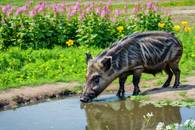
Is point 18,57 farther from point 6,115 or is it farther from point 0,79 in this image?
point 6,115

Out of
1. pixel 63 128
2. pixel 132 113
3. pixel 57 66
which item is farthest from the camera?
pixel 57 66

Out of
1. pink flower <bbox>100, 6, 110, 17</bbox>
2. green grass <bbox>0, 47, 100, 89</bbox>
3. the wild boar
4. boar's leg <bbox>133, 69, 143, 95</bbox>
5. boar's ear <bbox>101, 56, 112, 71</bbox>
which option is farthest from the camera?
pink flower <bbox>100, 6, 110, 17</bbox>

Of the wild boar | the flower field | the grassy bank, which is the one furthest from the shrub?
the wild boar

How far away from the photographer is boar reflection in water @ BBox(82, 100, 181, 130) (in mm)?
10195

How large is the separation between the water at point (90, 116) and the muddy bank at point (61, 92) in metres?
0.43

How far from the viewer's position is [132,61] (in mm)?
12195

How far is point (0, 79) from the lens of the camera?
14359mm

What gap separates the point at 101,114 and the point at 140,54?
171 cm

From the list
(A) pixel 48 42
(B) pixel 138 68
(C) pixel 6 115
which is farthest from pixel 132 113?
(A) pixel 48 42

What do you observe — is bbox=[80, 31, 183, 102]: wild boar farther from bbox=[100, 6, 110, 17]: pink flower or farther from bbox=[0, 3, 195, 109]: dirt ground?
bbox=[100, 6, 110, 17]: pink flower

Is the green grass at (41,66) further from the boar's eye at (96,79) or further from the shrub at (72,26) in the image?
the boar's eye at (96,79)

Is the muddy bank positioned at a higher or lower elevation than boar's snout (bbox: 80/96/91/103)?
lower

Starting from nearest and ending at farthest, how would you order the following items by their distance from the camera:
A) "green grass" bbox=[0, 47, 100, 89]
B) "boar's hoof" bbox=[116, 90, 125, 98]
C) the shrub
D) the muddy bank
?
the muddy bank → "boar's hoof" bbox=[116, 90, 125, 98] → "green grass" bbox=[0, 47, 100, 89] → the shrub

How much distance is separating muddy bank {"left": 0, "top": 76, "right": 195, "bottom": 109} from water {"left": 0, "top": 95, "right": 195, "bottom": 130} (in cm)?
43
